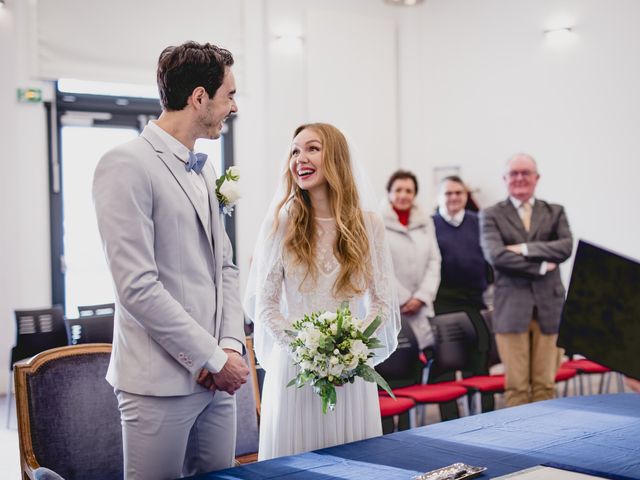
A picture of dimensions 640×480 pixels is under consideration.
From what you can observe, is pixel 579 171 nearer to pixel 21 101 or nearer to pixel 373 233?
pixel 373 233

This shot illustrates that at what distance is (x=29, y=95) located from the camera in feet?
22.1

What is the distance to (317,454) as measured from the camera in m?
2.02

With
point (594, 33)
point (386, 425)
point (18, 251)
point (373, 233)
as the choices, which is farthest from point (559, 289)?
point (18, 251)

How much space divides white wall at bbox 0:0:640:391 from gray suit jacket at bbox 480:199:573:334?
7.37ft

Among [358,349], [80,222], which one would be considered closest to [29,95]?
[80,222]

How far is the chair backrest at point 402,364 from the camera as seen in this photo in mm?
4511

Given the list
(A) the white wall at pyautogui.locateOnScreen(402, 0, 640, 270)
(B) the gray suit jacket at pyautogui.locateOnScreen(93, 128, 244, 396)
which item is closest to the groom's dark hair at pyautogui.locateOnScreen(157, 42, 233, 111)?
(B) the gray suit jacket at pyautogui.locateOnScreen(93, 128, 244, 396)

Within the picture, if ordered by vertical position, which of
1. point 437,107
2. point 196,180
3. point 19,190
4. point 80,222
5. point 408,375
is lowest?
point 408,375

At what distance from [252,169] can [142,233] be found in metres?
6.00

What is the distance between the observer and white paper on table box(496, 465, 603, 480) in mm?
1742

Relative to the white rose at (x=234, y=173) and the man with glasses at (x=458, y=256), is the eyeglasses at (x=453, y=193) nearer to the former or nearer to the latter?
the man with glasses at (x=458, y=256)

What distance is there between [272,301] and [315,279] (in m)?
0.19

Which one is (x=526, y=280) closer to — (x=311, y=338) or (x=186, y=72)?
(x=311, y=338)

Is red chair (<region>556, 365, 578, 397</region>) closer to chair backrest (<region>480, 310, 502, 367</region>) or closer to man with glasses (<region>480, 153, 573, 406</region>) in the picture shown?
man with glasses (<region>480, 153, 573, 406</region>)
